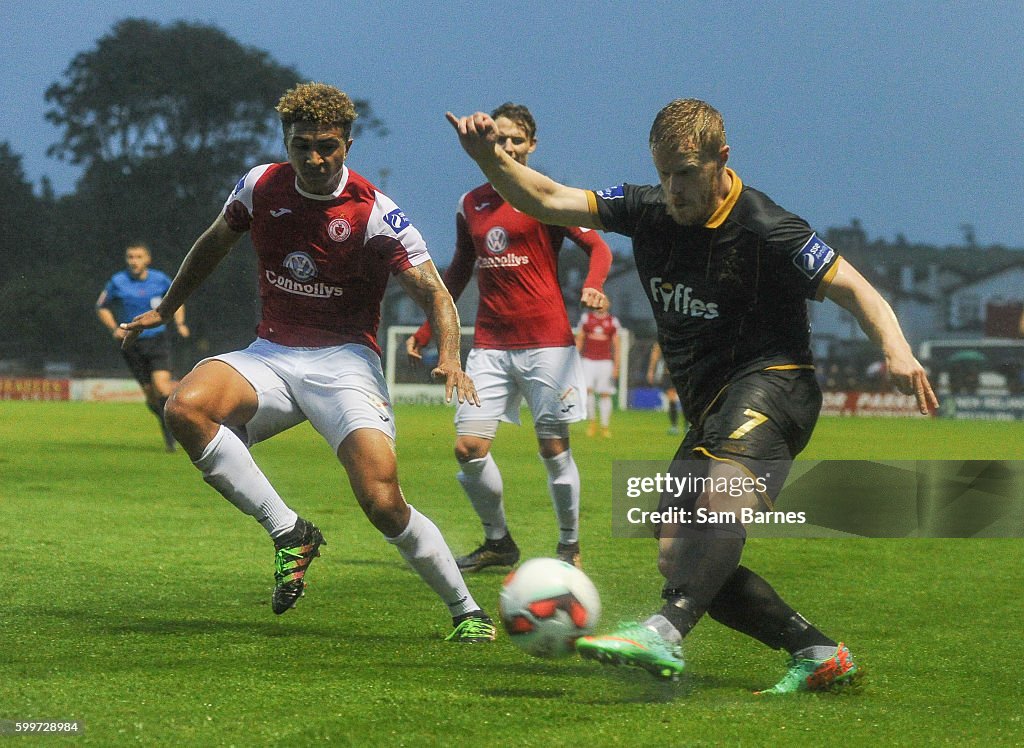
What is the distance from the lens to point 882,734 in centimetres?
374

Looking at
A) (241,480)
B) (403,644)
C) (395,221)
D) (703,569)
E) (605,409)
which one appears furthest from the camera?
(605,409)

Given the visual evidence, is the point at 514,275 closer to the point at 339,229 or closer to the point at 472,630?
the point at 339,229

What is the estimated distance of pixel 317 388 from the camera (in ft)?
17.6

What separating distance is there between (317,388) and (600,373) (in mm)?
16266

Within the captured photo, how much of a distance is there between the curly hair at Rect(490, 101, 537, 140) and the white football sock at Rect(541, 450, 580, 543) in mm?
1797

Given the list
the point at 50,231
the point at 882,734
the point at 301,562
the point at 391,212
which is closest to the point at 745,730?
the point at 882,734

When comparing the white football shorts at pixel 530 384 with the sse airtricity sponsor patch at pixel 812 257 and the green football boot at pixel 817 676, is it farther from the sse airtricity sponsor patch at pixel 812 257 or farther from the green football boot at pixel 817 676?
the sse airtricity sponsor patch at pixel 812 257

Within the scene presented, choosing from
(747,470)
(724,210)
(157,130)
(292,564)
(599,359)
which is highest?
(157,130)

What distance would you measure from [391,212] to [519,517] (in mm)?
4818

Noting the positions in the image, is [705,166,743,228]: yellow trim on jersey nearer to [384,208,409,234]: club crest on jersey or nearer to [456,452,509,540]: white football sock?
[384,208,409,234]: club crest on jersey

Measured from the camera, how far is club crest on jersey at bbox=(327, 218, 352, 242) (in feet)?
17.7

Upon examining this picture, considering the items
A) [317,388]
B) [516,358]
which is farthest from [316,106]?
[516,358]

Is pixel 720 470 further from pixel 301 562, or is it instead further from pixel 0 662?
pixel 0 662

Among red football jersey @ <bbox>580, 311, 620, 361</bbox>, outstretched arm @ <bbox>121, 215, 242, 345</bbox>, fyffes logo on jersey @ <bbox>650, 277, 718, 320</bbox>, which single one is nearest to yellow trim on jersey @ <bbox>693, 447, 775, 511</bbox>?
fyffes logo on jersey @ <bbox>650, 277, 718, 320</bbox>
